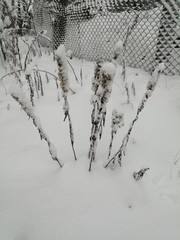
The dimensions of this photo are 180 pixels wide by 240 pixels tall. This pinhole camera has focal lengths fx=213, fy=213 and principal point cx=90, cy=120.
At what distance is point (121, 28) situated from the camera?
211 cm

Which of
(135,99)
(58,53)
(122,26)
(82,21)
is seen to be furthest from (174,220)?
(82,21)

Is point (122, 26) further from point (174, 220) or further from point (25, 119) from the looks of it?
point (174, 220)

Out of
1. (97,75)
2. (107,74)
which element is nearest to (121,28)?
(97,75)

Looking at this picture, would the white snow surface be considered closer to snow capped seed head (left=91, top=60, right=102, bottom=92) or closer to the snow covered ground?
snow capped seed head (left=91, top=60, right=102, bottom=92)

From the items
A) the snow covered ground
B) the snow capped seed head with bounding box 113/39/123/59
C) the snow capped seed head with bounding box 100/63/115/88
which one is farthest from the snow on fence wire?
the snow capped seed head with bounding box 100/63/115/88

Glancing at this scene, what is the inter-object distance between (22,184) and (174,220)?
2.15 feet

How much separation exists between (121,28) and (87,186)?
1.71 meters

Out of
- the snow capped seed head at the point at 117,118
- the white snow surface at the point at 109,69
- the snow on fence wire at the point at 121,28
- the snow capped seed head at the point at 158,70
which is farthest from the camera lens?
the snow on fence wire at the point at 121,28

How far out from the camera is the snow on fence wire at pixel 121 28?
178 cm

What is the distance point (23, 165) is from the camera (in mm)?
1051

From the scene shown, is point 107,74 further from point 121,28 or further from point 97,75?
point 121,28

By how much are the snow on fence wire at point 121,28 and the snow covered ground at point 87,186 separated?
72 cm

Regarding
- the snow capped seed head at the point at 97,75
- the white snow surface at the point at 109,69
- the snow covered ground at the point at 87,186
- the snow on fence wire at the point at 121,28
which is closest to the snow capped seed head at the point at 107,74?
the white snow surface at the point at 109,69

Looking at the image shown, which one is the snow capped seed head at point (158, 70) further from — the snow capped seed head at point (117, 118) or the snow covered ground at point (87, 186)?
the snow covered ground at point (87, 186)
